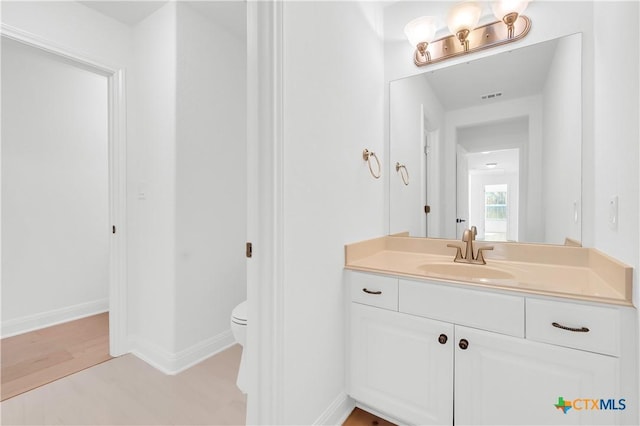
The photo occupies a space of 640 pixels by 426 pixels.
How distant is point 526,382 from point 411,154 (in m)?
1.33

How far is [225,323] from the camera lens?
225 cm

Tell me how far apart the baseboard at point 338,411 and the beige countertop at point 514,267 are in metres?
0.65

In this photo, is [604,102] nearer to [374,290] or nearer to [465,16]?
[465,16]

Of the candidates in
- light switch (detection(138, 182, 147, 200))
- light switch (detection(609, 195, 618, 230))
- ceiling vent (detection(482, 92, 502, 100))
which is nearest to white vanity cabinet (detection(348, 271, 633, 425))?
light switch (detection(609, 195, 618, 230))

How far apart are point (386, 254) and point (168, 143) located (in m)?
1.60

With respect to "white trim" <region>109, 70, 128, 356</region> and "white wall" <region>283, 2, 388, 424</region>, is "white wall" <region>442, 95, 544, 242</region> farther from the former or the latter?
"white trim" <region>109, 70, 128, 356</region>

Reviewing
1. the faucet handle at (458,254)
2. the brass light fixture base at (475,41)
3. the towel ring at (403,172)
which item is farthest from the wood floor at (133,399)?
the brass light fixture base at (475,41)

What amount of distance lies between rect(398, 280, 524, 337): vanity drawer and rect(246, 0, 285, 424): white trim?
1.94ft

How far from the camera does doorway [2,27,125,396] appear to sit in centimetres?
209

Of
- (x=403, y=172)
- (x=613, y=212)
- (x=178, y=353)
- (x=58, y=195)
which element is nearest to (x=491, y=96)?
(x=403, y=172)

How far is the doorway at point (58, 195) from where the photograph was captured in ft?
6.84

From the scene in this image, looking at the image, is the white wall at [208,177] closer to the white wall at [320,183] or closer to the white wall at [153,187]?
the white wall at [153,187]

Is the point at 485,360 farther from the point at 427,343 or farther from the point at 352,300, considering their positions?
the point at 352,300

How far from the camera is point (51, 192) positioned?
2.67 metres
